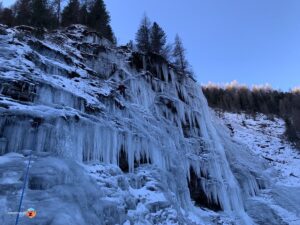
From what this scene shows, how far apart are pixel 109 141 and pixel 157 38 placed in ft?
58.1

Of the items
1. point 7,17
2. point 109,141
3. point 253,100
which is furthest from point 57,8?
point 253,100

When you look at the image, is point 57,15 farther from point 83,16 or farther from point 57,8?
point 83,16

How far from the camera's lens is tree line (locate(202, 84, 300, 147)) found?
4456 cm

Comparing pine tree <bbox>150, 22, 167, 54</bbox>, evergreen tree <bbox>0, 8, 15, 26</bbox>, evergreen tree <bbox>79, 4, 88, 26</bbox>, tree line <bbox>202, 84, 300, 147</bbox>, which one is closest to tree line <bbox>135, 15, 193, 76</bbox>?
pine tree <bbox>150, 22, 167, 54</bbox>

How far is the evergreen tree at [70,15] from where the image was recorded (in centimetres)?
2444

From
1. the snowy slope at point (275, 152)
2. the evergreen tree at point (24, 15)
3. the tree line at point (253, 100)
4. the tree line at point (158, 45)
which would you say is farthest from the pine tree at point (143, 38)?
the tree line at point (253, 100)

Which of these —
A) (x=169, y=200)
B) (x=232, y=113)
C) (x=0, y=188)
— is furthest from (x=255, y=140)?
(x=0, y=188)

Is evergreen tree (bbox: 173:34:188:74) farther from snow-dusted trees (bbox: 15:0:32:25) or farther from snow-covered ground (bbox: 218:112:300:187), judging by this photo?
snow-dusted trees (bbox: 15:0:32:25)

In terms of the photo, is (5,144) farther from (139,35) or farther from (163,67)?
(139,35)

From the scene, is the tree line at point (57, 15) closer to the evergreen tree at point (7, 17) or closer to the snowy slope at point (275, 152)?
the evergreen tree at point (7, 17)

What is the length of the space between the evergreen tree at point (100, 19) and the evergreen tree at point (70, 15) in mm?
1176

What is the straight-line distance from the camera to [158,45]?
25391 mm

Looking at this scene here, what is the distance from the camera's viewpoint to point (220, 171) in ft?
51.1

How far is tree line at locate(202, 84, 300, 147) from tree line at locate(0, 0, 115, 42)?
80.5 ft
